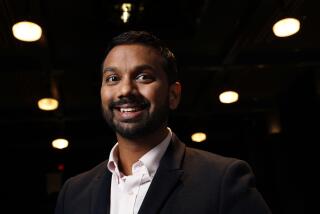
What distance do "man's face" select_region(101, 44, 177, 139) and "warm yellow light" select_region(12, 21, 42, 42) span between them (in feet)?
10.8

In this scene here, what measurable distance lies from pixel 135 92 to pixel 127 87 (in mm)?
32

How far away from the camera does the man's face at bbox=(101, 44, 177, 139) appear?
4.78 ft

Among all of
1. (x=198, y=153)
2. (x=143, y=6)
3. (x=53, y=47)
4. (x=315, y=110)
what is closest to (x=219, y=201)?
(x=198, y=153)

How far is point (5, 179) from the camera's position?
1106 cm

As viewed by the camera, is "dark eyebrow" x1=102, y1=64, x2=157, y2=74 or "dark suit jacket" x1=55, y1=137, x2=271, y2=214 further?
"dark eyebrow" x1=102, y1=64, x2=157, y2=74

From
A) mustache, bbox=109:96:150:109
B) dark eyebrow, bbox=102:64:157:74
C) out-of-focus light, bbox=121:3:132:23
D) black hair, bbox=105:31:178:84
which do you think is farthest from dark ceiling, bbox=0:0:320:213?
mustache, bbox=109:96:150:109

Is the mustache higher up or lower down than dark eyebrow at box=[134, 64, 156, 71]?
lower down

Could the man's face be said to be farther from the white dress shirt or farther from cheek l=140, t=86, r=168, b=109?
the white dress shirt

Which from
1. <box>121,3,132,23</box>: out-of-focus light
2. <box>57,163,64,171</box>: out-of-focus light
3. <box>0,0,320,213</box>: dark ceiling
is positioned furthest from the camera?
<box>57,163,64,171</box>: out-of-focus light

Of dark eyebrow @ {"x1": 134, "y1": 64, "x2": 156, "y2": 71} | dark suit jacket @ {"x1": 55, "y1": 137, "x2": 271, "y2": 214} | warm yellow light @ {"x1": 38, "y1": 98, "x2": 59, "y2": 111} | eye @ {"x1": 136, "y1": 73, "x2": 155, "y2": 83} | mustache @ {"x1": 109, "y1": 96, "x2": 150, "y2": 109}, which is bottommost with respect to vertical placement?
dark suit jacket @ {"x1": 55, "y1": 137, "x2": 271, "y2": 214}

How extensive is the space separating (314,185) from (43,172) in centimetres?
760

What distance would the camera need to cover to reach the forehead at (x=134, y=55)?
152cm

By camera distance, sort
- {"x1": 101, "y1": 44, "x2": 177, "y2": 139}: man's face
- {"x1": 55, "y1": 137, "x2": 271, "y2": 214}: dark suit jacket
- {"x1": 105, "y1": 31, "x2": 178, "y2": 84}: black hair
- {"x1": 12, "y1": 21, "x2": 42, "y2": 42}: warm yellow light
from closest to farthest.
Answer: {"x1": 55, "y1": 137, "x2": 271, "y2": 214}: dark suit jacket < {"x1": 101, "y1": 44, "x2": 177, "y2": 139}: man's face < {"x1": 105, "y1": 31, "x2": 178, "y2": 84}: black hair < {"x1": 12, "y1": 21, "x2": 42, "y2": 42}: warm yellow light

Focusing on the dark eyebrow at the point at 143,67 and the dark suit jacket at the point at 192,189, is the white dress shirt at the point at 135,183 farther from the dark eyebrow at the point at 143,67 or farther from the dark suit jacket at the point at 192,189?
the dark eyebrow at the point at 143,67
